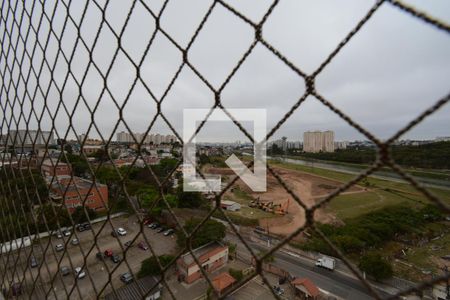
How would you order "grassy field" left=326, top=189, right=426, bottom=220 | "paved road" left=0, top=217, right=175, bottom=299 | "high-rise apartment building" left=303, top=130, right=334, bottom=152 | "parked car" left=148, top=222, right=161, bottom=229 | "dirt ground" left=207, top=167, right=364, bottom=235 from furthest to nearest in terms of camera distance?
"high-rise apartment building" left=303, top=130, right=334, bottom=152
"grassy field" left=326, top=189, right=426, bottom=220
"dirt ground" left=207, top=167, right=364, bottom=235
"parked car" left=148, top=222, right=161, bottom=229
"paved road" left=0, top=217, right=175, bottom=299

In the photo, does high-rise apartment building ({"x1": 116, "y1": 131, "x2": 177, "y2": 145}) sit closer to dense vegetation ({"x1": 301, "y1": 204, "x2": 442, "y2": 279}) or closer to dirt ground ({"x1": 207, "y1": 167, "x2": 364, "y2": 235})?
dirt ground ({"x1": 207, "y1": 167, "x2": 364, "y2": 235})

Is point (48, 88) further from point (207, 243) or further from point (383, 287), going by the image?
point (383, 287)

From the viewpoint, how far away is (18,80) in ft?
3.70

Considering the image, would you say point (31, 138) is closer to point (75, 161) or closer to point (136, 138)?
point (136, 138)

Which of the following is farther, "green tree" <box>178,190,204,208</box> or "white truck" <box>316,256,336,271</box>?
"green tree" <box>178,190,204,208</box>

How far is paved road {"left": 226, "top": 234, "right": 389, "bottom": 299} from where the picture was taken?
4.46m

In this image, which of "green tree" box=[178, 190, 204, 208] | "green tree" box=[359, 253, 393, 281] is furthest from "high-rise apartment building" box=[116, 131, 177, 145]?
"green tree" box=[359, 253, 393, 281]

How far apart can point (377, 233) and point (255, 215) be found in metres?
3.59

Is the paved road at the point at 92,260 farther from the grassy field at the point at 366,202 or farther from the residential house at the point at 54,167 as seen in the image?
the grassy field at the point at 366,202

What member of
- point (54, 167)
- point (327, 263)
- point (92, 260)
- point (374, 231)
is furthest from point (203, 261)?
point (374, 231)

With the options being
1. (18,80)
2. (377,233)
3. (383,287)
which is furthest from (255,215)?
(18,80)

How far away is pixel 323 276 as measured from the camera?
482 centimetres

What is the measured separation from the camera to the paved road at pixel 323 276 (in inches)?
176

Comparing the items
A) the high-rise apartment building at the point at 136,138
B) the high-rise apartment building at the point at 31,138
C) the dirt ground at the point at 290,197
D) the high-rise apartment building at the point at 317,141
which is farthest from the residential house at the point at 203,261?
the high-rise apartment building at the point at 317,141
